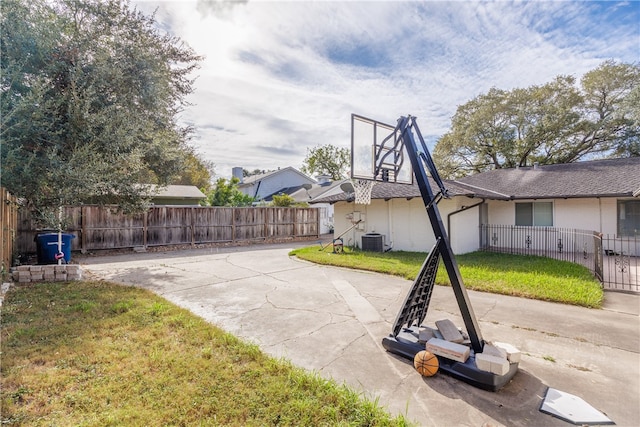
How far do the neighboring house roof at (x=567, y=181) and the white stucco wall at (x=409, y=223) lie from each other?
1.22 m

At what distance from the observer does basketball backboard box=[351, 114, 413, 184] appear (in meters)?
4.82

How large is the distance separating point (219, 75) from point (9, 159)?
21.5ft

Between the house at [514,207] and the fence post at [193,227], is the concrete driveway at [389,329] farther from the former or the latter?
the fence post at [193,227]

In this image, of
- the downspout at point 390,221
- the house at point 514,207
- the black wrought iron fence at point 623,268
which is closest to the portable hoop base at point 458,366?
the black wrought iron fence at point 623,268

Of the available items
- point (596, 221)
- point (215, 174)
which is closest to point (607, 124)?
point (596, 221)

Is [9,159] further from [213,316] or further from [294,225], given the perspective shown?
[294,225]

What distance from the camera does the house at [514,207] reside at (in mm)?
10820

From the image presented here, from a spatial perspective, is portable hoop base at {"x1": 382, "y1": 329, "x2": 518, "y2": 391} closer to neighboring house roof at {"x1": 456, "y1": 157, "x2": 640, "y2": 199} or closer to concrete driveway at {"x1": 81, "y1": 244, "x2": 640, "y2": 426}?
concrete driveway at {"x1": 81, "y1": 244, "x2": 640, "y2": 426}

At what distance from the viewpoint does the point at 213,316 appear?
15.6ft

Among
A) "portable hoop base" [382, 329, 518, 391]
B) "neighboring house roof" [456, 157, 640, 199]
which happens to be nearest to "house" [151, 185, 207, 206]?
"neighboring house roof" [456, 157, 640, 199]

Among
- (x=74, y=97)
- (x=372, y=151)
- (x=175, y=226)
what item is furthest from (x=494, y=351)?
(x=175, y=226)

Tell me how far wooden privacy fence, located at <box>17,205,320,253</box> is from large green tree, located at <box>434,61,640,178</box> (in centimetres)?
1339

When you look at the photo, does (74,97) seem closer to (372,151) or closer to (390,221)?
(372,151)

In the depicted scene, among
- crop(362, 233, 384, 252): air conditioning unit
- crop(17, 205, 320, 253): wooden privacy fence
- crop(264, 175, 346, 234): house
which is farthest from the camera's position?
crop(264, 175, 346, 234): house
